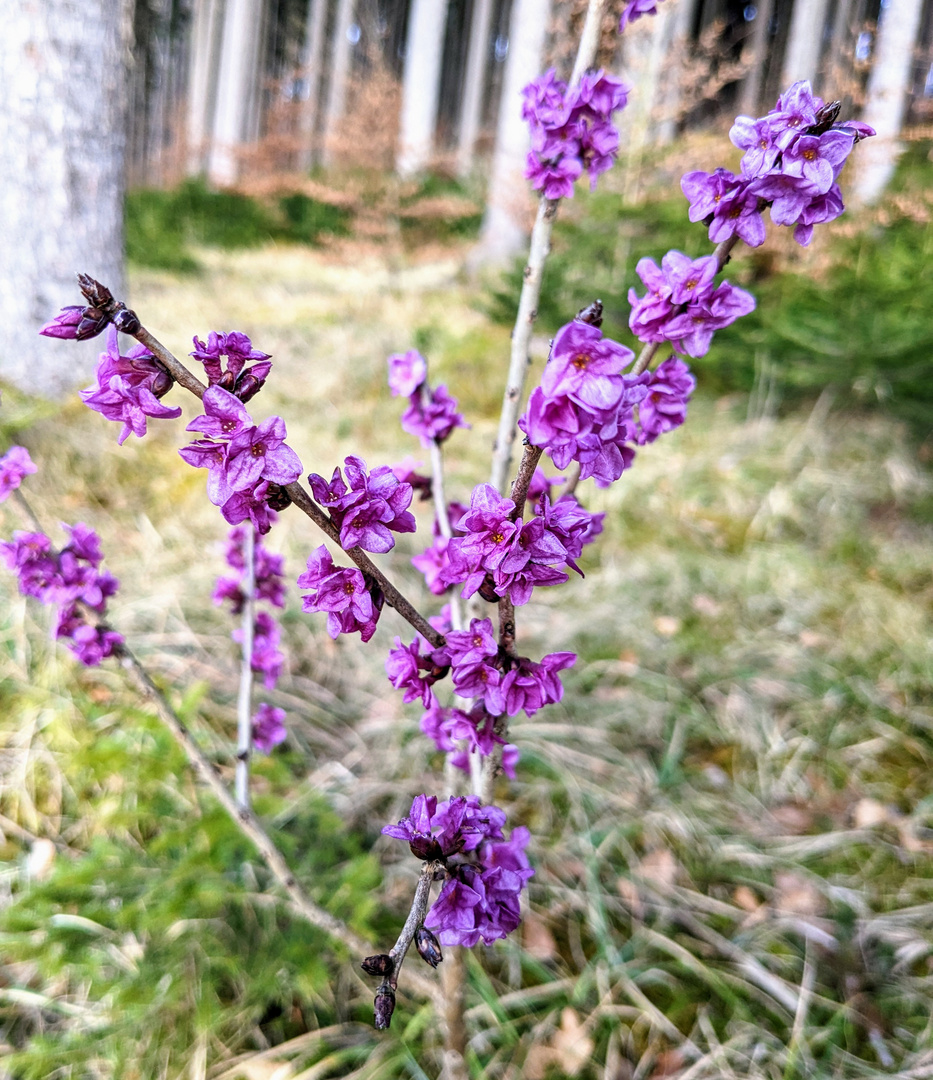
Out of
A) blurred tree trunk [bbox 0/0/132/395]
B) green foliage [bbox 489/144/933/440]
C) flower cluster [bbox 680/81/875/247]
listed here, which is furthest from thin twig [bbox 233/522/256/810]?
green foliage [bbox 489/144/933/440]

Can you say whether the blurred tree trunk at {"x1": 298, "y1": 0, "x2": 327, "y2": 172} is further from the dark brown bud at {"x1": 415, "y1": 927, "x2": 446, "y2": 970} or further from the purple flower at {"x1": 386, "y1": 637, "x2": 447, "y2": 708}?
the dark brown bud at {"x1": 415, "y1": 927, "x2": 446, "y2": 970}

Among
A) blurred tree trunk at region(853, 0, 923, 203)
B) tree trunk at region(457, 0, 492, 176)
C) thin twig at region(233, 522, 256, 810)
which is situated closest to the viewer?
thin twig at region(233, 522, 256, 810)

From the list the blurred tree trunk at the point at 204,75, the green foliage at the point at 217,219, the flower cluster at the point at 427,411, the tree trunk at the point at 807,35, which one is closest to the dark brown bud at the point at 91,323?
the flower cluster at the point at 427,411

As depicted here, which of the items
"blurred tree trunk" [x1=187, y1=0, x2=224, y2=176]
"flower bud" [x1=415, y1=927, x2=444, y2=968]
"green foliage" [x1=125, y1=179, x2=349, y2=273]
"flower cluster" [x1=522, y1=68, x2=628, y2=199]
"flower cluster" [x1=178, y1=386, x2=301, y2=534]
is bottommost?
"flower bud" [x1=415, y1=927, x2=444, y2=968]

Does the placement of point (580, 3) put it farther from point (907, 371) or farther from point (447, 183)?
point (447, 183)

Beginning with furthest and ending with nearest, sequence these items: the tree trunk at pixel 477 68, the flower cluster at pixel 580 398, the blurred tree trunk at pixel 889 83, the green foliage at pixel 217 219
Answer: the tree trunk at pixel 477 68, the green foliage at pixel 217 219, the blurred tree trunk at pixel 889 83, the flower cluster at pixel 580 398

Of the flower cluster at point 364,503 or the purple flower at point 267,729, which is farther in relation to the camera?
the purple flower at point 267,729

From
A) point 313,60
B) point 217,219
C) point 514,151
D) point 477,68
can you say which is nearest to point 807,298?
point 514,151

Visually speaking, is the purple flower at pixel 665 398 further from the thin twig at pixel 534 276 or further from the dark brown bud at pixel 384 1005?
the dark brown bud at pixel 384 1005
